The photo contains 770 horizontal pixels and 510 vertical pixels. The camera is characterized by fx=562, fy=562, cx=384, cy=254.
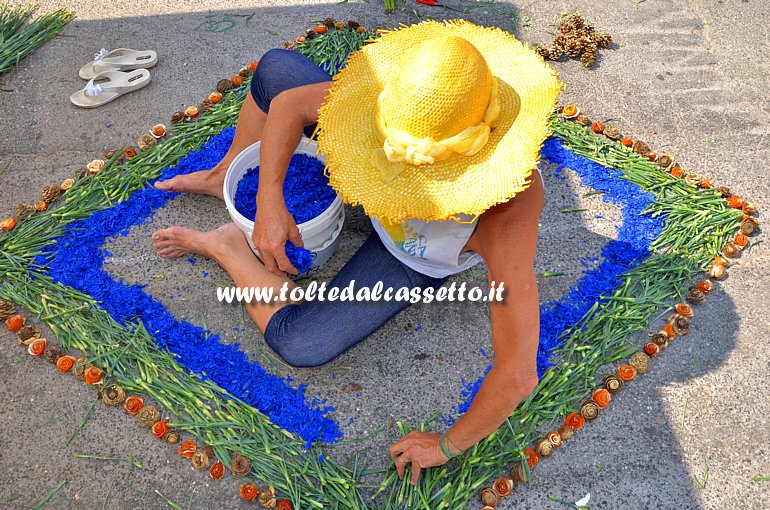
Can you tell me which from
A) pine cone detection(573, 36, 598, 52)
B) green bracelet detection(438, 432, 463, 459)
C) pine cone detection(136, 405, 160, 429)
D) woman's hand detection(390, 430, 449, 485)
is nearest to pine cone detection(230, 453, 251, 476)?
pine cone detection(136, 405, 160, 429)

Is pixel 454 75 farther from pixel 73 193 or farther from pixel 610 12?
pixel 610 12

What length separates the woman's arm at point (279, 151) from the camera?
1.86 meters

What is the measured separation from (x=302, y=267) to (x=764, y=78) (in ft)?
8.78

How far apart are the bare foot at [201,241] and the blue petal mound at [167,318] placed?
0.20m

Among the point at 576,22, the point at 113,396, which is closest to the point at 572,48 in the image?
the point at 576,22

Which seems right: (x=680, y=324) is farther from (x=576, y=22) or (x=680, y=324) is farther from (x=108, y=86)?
(x=108, y=86)

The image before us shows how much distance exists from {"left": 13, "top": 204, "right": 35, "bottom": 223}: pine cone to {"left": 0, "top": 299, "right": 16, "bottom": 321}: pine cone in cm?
42

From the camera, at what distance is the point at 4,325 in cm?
219

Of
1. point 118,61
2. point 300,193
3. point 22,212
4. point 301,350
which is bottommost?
point 301,350

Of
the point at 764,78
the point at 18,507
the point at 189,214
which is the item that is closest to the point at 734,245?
the point at 764,78

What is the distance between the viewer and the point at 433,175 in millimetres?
1342

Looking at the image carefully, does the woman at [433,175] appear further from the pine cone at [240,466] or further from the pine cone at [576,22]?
the pine cone at [576,22]

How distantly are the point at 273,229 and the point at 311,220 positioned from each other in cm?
19

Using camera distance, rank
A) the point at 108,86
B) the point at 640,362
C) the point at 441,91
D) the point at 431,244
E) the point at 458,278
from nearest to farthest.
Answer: the point at 441,91 < the point at 431,244 < the point at 640,362 < the point at 458,278 < the point at 108,86
